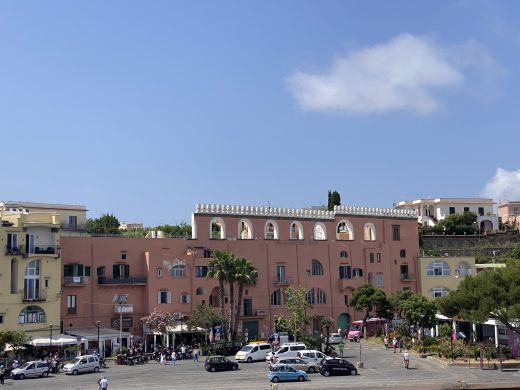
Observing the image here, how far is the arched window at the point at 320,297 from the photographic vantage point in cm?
7262

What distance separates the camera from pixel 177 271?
65.6m

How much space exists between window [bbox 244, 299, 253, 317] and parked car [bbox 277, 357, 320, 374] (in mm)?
21936

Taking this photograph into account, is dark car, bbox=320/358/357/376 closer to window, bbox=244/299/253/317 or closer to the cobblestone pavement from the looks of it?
the cobblestone pavement

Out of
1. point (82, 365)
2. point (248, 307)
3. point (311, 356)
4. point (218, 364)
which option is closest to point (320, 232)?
point (248, 307)

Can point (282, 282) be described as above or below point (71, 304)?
above

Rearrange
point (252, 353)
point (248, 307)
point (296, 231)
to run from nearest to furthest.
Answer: point (252, 353) < point (248, 307) < point (296, 231)

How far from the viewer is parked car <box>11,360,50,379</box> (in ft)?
150

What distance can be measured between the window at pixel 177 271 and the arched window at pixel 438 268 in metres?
29.1

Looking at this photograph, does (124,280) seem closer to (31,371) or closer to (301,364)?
(31,371)

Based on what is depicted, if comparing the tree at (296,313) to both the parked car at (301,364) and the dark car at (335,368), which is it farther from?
the dark car at (335,368)

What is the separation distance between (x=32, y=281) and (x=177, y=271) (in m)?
13.1

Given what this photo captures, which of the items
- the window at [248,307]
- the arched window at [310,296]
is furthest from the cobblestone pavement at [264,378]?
the arched window at [310,296]

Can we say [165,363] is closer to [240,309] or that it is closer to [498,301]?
[240,309]

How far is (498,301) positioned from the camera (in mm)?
47969
